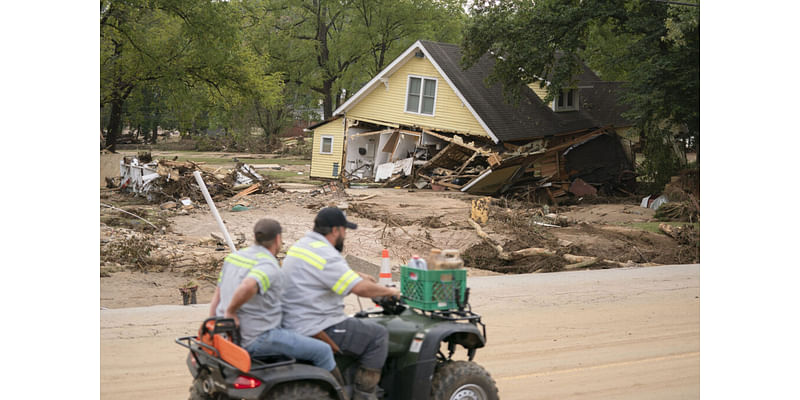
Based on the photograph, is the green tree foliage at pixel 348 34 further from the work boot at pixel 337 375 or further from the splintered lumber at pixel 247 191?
the work boot at pixel 337 375

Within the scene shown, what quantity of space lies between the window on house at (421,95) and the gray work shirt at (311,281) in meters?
25.6

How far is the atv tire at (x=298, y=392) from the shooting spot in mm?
5162

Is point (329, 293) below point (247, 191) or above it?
above

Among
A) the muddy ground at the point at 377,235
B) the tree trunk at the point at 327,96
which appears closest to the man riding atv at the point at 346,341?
the muddy ground at the point at 377,235

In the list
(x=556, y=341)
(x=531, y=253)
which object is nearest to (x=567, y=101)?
(x=531, y=253)

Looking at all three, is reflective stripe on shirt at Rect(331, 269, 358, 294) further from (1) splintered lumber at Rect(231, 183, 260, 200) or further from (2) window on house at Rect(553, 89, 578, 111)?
(2) window on house at Rect(553, 89, 578, 111)

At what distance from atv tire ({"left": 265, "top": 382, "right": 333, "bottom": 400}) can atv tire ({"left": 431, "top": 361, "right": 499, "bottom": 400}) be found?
3.63ft

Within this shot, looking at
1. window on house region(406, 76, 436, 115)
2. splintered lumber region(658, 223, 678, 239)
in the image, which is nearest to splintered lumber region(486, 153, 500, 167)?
window on house region(406, 76, 436, 115)

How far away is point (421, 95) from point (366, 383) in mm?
25864

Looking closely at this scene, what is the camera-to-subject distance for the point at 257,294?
16.8 feet

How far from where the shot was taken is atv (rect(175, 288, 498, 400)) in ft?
16.6

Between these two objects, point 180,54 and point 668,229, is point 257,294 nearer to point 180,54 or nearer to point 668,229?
point 668,229

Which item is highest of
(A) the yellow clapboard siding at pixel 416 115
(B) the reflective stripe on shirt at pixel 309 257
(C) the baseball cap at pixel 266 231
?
(A) the yellow clapboard siding at pixel 416 115

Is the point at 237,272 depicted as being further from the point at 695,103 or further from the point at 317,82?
the point at 317,82
